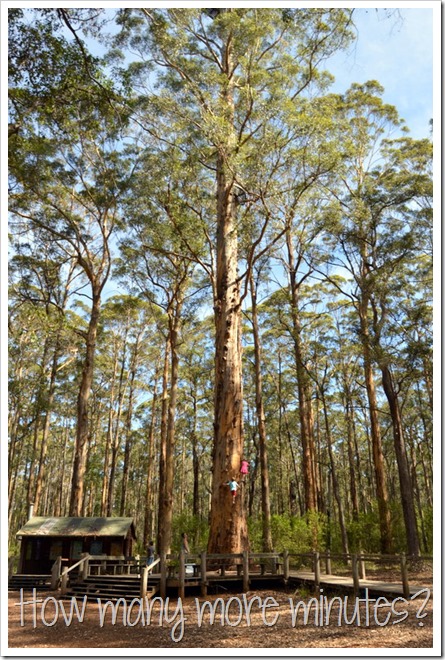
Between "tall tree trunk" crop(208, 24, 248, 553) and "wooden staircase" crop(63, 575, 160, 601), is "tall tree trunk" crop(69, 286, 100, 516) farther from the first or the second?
"tall tree trunk" crop(208, 24, 248, 553)

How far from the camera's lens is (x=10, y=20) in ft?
18.3

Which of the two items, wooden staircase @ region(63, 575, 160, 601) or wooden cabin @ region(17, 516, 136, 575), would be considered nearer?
wooden staircase @ region(63, 575, 160, 601)

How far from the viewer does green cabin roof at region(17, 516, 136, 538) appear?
628 inches

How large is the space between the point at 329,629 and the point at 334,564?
35.8ft

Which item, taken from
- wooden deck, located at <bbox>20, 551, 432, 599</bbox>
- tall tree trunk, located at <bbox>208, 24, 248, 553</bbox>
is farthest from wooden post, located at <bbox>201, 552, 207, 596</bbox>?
tall tree trunk, located at <bbox>208, 24, 248, 553</bbox>

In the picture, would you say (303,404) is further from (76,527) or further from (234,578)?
(234,578)

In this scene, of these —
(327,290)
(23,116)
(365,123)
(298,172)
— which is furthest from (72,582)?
(365,123)

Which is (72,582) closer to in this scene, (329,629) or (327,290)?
(329,629)

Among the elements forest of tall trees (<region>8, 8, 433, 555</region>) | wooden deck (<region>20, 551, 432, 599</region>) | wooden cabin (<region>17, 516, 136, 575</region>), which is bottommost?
wooden cabin (<region>17, 516, 136, 575</region>)

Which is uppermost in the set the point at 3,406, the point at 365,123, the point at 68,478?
the point at 365,123

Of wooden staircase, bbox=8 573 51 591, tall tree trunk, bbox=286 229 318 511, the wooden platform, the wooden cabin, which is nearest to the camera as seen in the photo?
the wooden platform

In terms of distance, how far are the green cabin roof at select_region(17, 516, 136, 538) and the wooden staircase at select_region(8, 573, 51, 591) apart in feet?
4.61

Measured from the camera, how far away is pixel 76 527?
16062 millimetres

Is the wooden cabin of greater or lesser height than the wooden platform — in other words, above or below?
below
